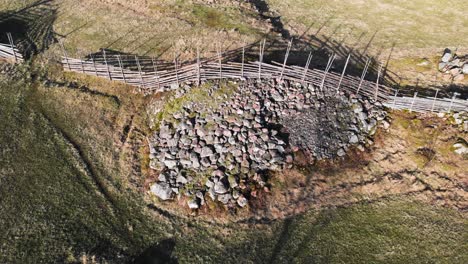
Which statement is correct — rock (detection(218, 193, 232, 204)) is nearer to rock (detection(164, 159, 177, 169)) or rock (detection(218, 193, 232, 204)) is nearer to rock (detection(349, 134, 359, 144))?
rock (detection(164, 159, 177, 169))

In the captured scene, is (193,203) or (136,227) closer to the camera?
(136,227)

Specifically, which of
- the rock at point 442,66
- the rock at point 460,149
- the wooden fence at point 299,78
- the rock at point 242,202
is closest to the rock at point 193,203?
the rock at point 242,202

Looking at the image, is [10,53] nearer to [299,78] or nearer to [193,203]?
[193,203]

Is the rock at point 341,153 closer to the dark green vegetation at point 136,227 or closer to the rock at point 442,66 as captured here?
the dark green vegetation at point 136,227

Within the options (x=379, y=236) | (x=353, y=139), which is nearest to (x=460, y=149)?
(x=353, y=139)

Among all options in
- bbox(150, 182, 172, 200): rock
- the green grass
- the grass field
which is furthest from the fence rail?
bbox(150, 182, 172, 200): rock

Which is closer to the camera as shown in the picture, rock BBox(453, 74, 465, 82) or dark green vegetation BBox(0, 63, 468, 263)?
dark green vegetation BBox(0, 63, 468, 263)

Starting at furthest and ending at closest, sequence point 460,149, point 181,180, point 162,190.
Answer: point 460,149 → point 181,180 → point 162,190

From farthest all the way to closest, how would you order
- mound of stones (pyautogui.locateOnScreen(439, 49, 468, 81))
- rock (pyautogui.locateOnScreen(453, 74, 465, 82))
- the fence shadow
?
the fence shadow < mound of stones (pyautogui.locateOnScreen(439, 49, 468, 81)) < rock (pyautogui.locateOnScreen(453, 74, 465, 82))
